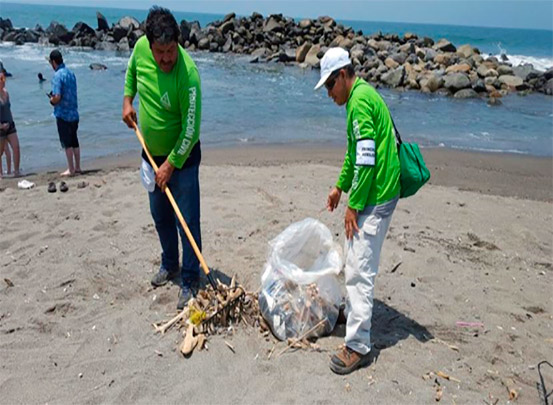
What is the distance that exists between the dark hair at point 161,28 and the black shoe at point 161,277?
73.8 inches

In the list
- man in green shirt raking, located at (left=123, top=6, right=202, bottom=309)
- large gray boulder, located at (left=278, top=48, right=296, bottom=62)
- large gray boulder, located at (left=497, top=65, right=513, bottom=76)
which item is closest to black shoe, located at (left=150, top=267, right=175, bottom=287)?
man in green shirt raking, located at (left=123, top=6, right=202, bottom=309)

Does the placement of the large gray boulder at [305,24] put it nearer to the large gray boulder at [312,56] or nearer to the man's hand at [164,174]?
the large gray boulder at [312,56]

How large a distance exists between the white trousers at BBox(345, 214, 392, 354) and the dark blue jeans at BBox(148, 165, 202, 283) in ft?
4.07

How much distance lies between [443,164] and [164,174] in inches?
252

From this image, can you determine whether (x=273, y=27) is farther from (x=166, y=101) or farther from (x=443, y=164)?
(x=166, y=101)

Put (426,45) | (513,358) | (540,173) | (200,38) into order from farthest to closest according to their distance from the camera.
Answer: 1. (200,38)
2. (426,45)
3. (540,173)
4. (513,358)

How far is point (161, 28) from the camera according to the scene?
3.13 metres

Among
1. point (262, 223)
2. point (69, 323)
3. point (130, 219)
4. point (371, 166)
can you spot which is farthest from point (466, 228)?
point (69, 323)

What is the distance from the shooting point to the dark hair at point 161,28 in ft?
10.3

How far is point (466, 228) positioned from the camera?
5.45 metres

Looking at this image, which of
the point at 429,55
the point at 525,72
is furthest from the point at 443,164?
the point at 429,55

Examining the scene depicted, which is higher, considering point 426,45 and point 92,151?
point 426,45

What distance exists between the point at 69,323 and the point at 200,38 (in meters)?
29.9

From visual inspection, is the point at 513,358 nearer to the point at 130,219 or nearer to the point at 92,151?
the point at 130,219
